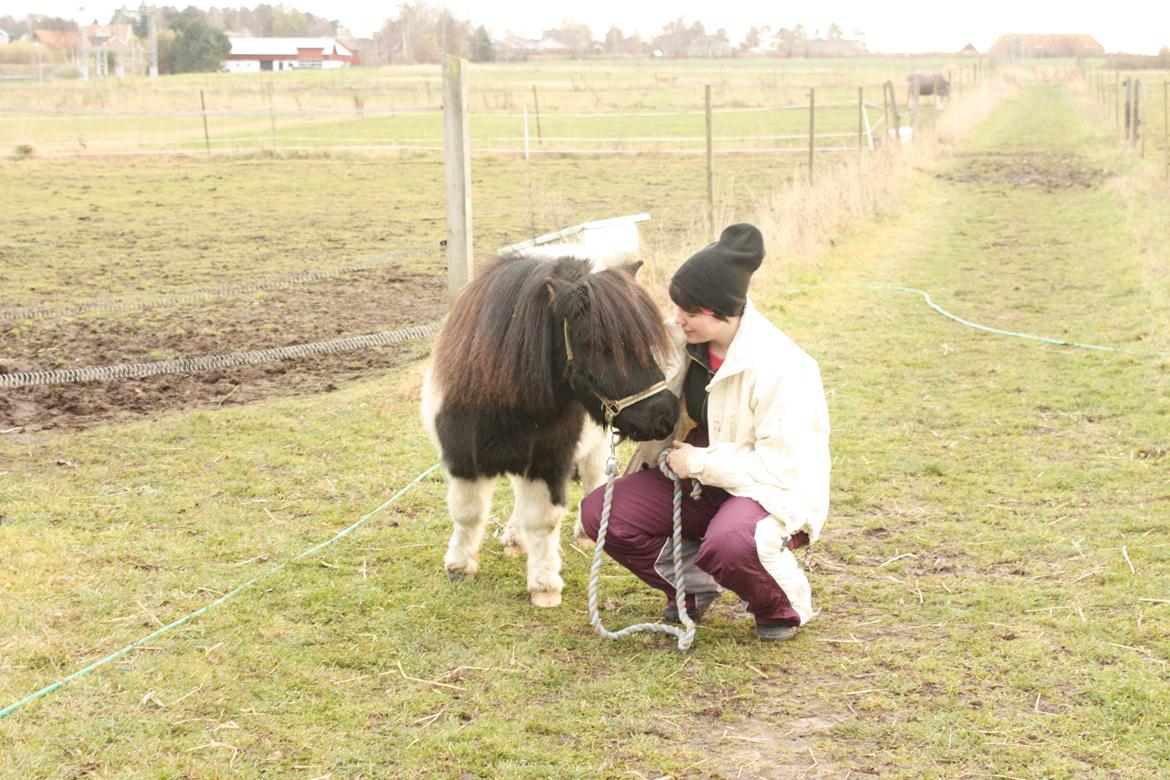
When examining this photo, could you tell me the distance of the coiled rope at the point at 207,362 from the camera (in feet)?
23.1

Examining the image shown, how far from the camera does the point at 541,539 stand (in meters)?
4.05

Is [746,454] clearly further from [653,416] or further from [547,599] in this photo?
[547,599]

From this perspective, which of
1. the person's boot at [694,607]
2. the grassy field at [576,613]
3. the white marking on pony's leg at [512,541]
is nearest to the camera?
the grassy field at [576,613]

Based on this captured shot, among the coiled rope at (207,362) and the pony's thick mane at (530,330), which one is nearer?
the pony's thick mane at (530,330)

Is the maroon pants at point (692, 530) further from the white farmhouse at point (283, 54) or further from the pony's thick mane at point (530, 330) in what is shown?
the white farmhouse at point (283, 54)

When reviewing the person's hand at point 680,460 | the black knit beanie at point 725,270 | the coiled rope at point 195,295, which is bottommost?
the person's hand at point 680,460

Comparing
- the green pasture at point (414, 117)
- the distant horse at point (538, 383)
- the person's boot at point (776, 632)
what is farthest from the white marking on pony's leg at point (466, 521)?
the green pasture at point (414, 117)

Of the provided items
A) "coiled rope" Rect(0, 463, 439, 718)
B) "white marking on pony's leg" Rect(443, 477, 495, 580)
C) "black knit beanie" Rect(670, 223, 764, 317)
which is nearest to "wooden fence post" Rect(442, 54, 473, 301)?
"coiled rope" Rect(0, 463, 439, 718)

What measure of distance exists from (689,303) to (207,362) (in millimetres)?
4898

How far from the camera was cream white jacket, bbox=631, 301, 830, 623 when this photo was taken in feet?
11.4

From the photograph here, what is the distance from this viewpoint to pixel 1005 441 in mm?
5801

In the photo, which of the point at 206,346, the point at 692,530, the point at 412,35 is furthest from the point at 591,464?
the point at 412,35

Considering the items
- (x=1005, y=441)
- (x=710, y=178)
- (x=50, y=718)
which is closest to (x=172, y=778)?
(x=50, y=718)

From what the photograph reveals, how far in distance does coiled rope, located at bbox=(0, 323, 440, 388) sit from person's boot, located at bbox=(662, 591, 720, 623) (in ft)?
15.3
